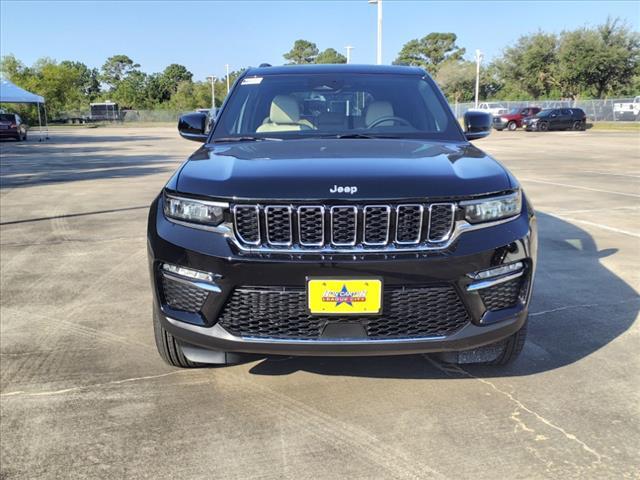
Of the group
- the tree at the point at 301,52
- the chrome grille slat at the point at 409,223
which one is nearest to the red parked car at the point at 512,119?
the chrome grille slat at the point at 409,223

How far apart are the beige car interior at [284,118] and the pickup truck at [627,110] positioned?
4530 centimetres

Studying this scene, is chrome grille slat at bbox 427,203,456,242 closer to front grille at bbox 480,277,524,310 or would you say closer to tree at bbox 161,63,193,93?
front grille at bbox 480,277,524,310

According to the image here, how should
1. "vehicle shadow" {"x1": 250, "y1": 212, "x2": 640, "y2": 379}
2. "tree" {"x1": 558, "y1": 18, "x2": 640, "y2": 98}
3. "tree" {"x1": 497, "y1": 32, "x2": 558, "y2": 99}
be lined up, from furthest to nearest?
"tree" {"x1": 497, "y1": 32, "x2": 558, "y2": 99}
"tree" {"x1": 558, "y1": 18, "x2": 640, "y2": 98}
"vehicle shadow" {"x1": 250, "y1": 212, "x2": 640, "y2": 379}

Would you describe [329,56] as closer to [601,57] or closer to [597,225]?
[601,57]

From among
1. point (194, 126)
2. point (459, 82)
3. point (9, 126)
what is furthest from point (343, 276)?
point (459, 82)

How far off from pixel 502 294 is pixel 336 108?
195 centimetres

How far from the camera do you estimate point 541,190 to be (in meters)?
11.2

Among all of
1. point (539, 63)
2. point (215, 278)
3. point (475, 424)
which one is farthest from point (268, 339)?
point (539, 63)

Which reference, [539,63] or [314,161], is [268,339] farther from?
[539,63]

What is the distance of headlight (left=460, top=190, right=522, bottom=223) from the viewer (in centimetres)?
276

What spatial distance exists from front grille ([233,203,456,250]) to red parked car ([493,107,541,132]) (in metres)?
42.5

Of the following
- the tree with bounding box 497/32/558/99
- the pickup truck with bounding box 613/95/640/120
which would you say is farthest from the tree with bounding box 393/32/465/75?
the pickup truck with bounding box 613/95/640/120

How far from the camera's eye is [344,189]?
8.78 ft

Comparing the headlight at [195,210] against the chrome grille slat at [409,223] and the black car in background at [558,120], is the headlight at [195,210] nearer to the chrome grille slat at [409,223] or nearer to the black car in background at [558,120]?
the chrome grille slat at [409,223]
